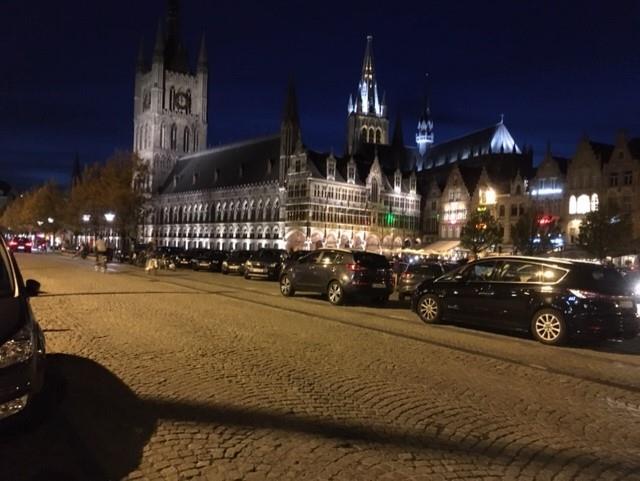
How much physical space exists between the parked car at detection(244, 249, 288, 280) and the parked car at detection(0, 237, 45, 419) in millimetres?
24391

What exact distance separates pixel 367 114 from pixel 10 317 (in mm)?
114228

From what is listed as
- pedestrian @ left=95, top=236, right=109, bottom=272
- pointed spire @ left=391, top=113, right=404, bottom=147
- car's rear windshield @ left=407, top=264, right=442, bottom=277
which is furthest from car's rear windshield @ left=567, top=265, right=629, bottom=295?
pointed spire @ left=391, top=113, right=404, bottom=147

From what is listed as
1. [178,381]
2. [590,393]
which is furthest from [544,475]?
[178,381]

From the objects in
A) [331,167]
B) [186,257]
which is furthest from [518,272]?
[331,167]

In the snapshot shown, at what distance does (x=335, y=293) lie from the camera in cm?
1778

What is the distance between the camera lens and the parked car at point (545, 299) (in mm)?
11234

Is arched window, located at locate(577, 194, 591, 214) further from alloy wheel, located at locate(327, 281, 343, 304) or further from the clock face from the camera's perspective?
the clock face

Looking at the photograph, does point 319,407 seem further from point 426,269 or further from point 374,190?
point 374,190

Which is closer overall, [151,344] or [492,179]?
[151,344]

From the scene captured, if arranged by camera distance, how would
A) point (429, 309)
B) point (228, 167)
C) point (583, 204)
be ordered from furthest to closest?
point (228, 167)
point (583, 204)
point (429, 309)

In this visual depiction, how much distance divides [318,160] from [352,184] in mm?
5809

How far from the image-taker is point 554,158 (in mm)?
67000

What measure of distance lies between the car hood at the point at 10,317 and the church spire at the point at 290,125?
81.9m

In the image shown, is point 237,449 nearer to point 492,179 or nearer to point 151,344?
point 151,344
